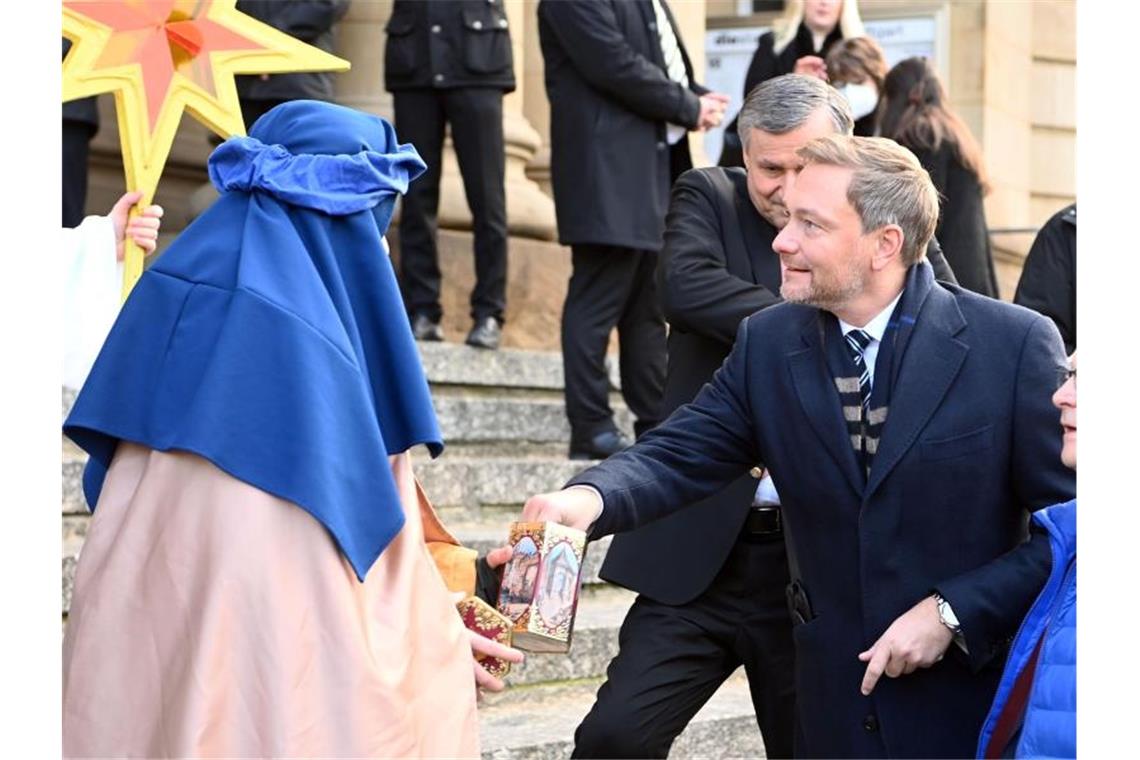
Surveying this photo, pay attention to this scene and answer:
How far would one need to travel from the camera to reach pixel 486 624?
4.10m

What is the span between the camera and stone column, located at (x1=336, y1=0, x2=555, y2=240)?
9641 mm

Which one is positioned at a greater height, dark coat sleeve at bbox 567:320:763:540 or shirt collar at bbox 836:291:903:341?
shirt collar at bbox 836:291:903:341

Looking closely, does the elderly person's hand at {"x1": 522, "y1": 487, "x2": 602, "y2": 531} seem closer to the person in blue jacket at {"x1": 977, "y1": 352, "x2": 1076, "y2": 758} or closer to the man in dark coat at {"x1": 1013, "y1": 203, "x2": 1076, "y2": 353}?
the person in blue jacket at {"x1": 977, "y1": 352, "x2": 1076, "y2": 758}

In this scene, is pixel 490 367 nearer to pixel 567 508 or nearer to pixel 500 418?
pixel 500 418

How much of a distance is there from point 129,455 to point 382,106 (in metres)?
6.06

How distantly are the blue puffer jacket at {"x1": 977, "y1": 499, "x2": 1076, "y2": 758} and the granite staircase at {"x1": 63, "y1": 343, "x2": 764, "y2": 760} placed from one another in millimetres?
2044

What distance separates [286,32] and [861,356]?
447 centimetres

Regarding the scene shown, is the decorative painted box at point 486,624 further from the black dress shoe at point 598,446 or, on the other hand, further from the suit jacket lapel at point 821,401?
the black dress shoe at point 598,446

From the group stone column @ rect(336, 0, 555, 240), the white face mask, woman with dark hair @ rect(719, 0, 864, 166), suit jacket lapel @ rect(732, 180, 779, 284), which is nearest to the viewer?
suit jacket lapel @ rect(732, 180, 779, 284)

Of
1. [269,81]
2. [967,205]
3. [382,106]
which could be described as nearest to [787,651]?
[967,205]

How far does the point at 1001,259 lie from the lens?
14.3 metres

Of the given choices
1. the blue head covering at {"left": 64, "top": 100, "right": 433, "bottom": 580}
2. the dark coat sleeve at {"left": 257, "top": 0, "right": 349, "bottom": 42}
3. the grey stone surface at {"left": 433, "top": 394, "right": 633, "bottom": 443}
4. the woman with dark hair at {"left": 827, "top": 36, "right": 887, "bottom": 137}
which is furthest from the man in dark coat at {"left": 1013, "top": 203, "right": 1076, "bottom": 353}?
the blue head covering at {"left": 64, "top": 100, "right": 433, "bottom": 580}

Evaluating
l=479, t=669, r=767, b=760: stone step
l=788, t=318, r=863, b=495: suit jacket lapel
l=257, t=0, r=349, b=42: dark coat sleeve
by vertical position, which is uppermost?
l=257, t=0, r=349, b=42: dark coat sleeve

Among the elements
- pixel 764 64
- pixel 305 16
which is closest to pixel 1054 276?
pixel 764 64
